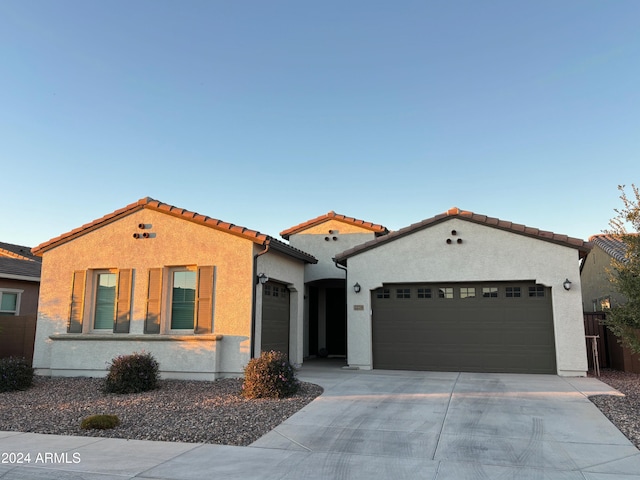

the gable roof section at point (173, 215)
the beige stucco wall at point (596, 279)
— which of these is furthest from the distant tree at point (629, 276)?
the gable roof section at point (173, 215)

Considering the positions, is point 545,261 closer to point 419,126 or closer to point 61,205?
point 419,126

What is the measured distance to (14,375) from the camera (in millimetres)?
10055

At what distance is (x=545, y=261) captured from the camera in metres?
11.9

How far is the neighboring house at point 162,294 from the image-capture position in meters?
11.2

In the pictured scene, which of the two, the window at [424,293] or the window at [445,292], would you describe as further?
the window at [424,293]

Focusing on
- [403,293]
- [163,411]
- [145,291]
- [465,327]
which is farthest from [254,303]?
[465,327]

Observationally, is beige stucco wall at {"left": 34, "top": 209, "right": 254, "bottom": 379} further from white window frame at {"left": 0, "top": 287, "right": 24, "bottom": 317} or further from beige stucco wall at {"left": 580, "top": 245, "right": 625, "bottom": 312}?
beige stucco wall at {"left": 580, "top": 245, "right": 625, "bottom": 312}

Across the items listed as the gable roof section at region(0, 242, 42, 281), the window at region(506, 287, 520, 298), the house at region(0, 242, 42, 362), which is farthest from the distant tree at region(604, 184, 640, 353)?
the gable roof section at region(0, 242, 42, 281)

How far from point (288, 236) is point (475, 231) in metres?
7.94

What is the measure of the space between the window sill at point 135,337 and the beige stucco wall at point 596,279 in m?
12.5

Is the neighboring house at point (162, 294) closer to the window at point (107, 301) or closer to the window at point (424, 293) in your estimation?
the window at point (107, 301)

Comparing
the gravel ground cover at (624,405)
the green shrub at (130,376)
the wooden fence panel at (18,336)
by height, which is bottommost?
the gravel ground cover at (624,405)

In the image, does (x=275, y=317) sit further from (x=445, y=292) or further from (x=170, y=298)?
(x=445, y=292)

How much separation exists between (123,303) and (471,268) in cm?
977
